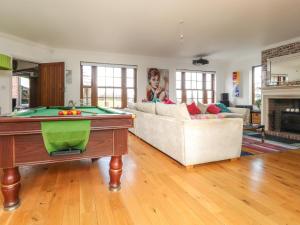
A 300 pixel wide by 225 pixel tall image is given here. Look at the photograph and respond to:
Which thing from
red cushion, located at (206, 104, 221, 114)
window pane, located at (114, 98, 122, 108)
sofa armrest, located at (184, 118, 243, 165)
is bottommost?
sofa armrest, located at (184, 118, 243, 165)

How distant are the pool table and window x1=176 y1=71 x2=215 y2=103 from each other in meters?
6.13

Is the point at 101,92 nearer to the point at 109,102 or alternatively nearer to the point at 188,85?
the point at 109,102

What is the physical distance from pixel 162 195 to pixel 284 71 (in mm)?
5377

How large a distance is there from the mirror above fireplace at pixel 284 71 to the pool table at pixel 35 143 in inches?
209

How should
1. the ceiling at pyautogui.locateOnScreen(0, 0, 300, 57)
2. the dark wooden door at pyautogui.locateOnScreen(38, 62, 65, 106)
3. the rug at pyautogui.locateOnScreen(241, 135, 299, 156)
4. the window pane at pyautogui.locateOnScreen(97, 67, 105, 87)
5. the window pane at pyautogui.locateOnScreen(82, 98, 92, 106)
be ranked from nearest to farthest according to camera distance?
the ceiling at pyautogui.locateOnScreen(0, 0, 300, 57)
the rug at pyautogui.locateOnScreen(241, 135, 299, 156)
the dark wooden door at pyautogui.locateOnScreen(38, 62, 65, 106)
the window pane at pyautogui.locateOnScreen(82, 98, 92, 106)
the window pane at pyautogui.locateOnScreen(97, 67, 105, 87)

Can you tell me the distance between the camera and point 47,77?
5.65 meters

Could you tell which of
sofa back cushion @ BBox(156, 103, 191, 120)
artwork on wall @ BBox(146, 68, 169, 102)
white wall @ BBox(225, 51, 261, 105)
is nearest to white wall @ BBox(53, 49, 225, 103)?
artwork on wall @ BBox(146, 68, 169, 102)

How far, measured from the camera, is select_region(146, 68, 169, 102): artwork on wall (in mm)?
7164

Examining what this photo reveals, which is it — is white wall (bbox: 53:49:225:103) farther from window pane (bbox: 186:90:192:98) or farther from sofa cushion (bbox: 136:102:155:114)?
Answer: sofa cushion (bbox: 136:102:155:114)

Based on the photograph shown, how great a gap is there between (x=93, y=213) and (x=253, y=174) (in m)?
1.99

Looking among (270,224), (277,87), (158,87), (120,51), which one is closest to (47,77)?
(120,51)

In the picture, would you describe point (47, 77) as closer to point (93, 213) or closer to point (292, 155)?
point (93, 213)

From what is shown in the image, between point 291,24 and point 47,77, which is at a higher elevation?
point 291,24

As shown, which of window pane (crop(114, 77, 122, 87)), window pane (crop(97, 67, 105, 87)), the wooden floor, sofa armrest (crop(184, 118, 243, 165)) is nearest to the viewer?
the wooden floor
